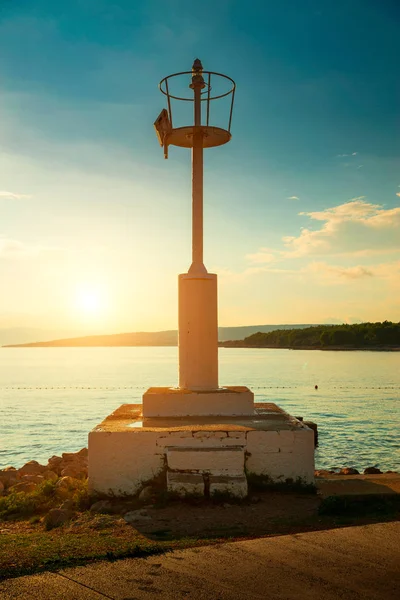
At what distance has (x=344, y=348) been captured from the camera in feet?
536

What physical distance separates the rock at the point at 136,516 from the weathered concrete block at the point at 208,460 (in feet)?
3.12

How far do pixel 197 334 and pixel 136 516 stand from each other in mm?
4392

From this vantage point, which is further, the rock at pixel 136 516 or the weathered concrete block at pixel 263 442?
the weathered concrete block at pixel 263 442

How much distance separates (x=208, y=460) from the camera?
28.8 ft

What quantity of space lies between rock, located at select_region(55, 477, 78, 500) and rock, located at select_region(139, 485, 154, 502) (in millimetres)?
1560

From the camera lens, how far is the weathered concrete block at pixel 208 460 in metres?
8.76

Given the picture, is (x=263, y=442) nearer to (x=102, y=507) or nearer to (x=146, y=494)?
(x=146, y=494)

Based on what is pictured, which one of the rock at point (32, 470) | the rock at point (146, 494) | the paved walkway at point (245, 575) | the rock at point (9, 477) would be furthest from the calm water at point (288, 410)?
the paved walkway at point (245, 575)

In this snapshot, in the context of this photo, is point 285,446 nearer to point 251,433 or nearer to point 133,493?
point 251,433

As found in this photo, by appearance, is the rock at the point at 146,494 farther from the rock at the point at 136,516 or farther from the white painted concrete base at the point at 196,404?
the white painted concrete base at the point at 196,404

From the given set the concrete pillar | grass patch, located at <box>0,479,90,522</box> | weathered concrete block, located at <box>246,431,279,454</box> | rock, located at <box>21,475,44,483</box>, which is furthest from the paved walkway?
rock, located at <box>21,475,44,483</box>

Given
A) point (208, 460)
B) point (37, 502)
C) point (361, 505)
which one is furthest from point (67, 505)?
point (361, 505)

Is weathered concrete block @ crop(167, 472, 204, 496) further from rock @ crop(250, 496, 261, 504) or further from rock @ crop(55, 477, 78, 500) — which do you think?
rock @ crop(55, 477, 78, 500)

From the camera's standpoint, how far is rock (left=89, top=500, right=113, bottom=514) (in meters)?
8.34
